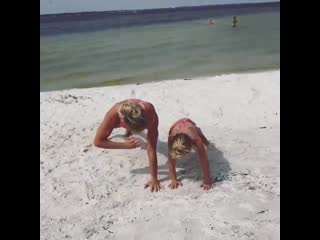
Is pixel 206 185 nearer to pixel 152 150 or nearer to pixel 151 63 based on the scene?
pixel 152 150

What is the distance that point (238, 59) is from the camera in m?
13.5

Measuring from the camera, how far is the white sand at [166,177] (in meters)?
3.72

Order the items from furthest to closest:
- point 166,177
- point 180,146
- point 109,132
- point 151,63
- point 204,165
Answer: point 151,63 < point 109,132 < point 166,177 < point 204,165 < point 180,146

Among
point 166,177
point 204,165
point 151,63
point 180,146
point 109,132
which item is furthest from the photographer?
point 151,63

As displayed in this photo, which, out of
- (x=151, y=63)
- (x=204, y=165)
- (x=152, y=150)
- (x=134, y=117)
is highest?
(x=151, y=63)

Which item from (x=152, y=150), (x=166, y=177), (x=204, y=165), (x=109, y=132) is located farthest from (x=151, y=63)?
(x=204, y=165)

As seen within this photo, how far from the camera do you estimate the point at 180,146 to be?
412 cm

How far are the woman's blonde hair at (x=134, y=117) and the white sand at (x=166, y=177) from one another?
0.76 meters

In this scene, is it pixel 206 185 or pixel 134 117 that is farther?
pixel 206 185

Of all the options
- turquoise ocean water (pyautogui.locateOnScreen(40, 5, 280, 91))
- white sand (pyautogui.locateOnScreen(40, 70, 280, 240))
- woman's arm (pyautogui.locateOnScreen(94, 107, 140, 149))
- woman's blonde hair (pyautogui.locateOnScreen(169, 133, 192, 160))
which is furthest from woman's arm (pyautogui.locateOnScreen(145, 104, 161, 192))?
turquoise ocean water (pyautogui.locateOnScreen(40, 5, 280, 91))

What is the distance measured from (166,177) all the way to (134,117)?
3.16 ft

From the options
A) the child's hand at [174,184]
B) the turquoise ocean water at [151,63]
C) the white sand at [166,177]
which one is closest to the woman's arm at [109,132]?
the white sand at [166,177]

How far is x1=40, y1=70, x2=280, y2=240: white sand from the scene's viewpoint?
372cm

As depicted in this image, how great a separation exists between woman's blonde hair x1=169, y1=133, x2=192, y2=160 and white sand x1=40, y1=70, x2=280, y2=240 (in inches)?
18.2
